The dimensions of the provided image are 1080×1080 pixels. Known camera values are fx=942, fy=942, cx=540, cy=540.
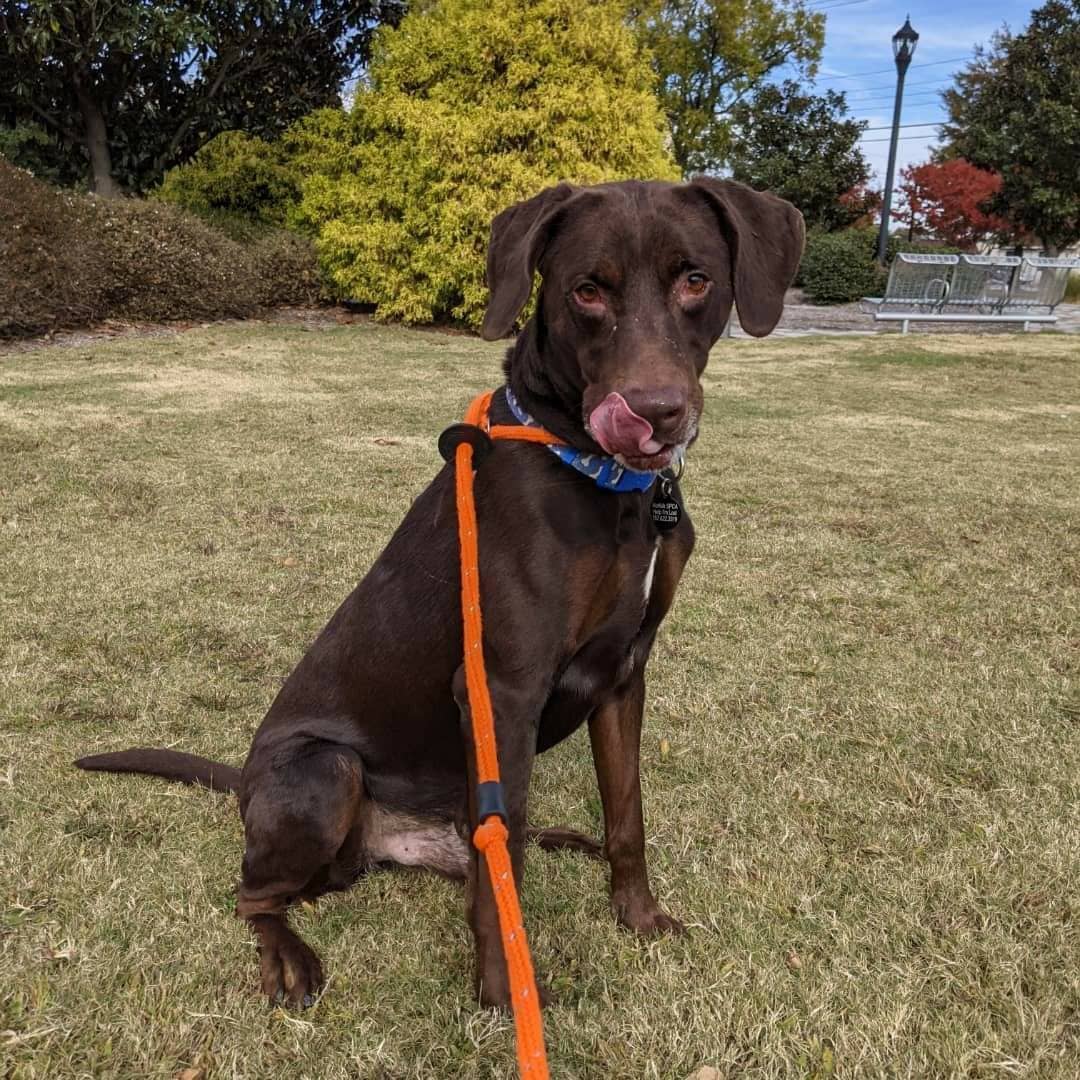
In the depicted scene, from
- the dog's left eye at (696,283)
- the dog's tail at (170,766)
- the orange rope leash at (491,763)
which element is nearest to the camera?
the orange rope leash at (491,763)

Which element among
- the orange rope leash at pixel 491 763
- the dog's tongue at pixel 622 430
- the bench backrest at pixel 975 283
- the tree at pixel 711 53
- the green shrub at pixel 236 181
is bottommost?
the orange rope leash at pixel 491 763

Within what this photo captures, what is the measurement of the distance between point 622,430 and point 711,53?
113ft

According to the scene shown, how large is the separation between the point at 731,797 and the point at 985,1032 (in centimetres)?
102

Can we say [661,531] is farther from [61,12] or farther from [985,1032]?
[61,12]

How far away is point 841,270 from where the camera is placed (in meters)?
23.1

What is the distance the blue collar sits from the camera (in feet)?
6.37

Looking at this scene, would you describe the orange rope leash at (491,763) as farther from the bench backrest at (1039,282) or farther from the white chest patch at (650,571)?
the bench backrest at (1039,282)

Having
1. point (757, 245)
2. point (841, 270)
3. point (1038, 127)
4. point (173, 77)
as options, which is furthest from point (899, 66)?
point (757, 245)

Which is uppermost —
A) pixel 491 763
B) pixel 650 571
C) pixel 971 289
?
pixel 971 289

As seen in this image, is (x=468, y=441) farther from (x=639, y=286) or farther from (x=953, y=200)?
(x=953, y=200)

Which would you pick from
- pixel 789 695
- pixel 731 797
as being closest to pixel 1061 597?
pixel 789 695

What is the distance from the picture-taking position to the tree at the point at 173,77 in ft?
44.6

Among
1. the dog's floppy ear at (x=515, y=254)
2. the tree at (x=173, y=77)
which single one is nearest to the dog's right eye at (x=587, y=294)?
the dog's floppy ear at (x=515, y=254)

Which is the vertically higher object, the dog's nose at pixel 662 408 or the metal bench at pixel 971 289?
the metal bench at pixel 971 289
